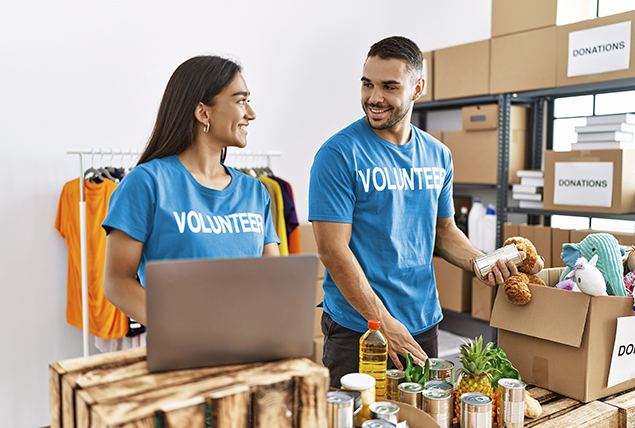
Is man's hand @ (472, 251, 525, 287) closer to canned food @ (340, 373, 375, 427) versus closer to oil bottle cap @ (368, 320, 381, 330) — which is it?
oil bottle cap @ (368, 320, 381, 330)

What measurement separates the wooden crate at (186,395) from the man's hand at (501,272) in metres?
0.76

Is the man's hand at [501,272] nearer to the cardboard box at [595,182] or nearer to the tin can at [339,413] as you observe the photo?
the tin can at [339,413]

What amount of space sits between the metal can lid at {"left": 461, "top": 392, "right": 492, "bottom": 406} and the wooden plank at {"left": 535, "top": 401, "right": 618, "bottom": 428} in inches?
8.1

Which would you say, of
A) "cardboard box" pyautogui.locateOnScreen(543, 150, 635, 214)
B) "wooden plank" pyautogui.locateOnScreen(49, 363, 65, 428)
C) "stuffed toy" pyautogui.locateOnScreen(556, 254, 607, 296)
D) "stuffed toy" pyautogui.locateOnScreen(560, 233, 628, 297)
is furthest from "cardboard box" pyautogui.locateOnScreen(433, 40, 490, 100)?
"wooden plank" pyautogui.locateOnScreen(49, 363, 65, 428)

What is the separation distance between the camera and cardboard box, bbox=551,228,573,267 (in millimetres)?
2816

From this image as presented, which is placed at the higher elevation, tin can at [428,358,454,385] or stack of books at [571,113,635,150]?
stack of books at [571,113,635,150]

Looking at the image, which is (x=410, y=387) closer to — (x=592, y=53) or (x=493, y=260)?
(x=493, y=260)

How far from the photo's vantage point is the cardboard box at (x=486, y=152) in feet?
10.7

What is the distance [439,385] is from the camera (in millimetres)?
1098

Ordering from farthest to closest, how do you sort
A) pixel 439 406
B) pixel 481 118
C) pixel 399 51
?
1. pixel 481 118
2. pixel 399 51
3. pixel 439 406

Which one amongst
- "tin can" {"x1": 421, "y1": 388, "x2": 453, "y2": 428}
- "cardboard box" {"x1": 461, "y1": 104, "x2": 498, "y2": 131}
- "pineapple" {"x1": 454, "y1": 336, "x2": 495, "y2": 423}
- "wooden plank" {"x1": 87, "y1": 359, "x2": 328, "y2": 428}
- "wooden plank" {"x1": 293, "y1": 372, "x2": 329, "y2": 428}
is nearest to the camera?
"wooden plank" {"x1": 87, "y1": 359, "x2": 328, "y2": 428}

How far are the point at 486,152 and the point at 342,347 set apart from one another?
219 centimetres

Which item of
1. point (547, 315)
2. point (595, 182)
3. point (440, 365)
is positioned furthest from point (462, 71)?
point (440, 365)

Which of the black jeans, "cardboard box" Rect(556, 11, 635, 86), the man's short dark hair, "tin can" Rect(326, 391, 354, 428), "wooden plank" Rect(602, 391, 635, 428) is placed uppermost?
"cardboard box" Rect(556, 11, 635, 86)
